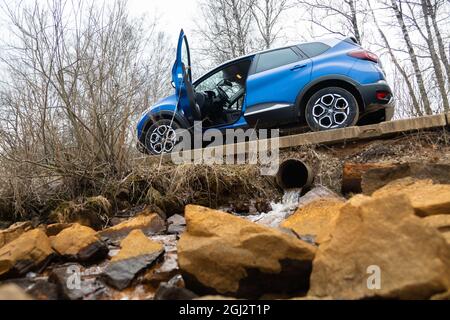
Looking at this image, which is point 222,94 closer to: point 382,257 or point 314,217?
point 314,217

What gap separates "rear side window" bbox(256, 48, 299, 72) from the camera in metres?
5.53

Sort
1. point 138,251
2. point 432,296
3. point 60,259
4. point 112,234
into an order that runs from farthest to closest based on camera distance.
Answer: point 112,234, point 60,259, point 138,251, point 432,296

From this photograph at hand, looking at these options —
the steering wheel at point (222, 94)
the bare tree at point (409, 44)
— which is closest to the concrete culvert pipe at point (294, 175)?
the steering wheel at point (222, 94)

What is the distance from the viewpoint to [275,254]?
2.29 m

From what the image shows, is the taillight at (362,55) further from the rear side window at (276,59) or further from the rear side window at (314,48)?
the rear side window at (276,59)

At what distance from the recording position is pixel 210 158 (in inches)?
207

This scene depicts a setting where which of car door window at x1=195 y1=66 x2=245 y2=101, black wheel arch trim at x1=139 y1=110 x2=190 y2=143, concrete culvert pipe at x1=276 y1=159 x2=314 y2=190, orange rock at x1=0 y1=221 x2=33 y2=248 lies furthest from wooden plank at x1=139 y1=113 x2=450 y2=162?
orange rock at x1=0 y1=221 x2=33 y2=248

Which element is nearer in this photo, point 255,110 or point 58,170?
point 58,170

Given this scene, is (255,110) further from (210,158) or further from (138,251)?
(138,251)

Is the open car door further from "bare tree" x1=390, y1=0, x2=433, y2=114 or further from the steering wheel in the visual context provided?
"bare tree" x1=390, y1=0, x2=433, y2=114

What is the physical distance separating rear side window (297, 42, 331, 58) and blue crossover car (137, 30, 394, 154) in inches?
0.5

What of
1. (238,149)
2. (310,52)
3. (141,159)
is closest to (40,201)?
(141,159)


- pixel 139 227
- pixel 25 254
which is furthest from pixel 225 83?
pixel 25 254
